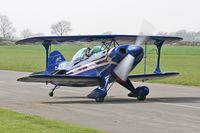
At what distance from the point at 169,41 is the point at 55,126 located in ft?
32.9

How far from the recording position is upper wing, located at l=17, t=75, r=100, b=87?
16.0m

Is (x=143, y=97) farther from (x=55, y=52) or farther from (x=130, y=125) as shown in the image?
(x=130, y=125)

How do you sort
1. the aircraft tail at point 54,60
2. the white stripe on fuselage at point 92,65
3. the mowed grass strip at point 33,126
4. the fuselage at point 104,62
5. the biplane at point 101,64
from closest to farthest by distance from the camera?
the mowed grass strip at point 33,126, the fuselage at point 104,62, the biplane at point 101,64, the white stripe on fuselage at point 92,65, the aircraft tail at point 54,60

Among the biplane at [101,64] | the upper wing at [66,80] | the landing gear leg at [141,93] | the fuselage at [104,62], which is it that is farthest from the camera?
the landing gear leg at [141,93]

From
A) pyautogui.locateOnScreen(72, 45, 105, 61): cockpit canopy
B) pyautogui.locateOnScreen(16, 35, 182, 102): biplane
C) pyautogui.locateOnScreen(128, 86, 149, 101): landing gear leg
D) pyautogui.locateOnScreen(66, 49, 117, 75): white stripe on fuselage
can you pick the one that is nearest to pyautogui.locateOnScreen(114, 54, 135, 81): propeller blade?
pyautogui.locateOnScreen(16, 35, 182, 102): biplane

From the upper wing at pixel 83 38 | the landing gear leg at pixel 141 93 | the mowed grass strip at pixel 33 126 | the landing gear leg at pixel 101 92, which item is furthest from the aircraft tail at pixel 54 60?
the mowed grass strip at pixel 33 126

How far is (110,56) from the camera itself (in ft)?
54.5

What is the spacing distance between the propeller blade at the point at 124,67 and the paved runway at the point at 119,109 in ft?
3.10

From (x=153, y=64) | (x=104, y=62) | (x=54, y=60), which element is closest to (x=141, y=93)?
(x=104, y=62)

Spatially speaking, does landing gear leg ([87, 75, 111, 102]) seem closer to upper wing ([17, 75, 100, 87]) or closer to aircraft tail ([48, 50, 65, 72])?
upper wing ([17, 75, 100, 87])

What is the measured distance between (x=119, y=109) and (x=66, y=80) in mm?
3198

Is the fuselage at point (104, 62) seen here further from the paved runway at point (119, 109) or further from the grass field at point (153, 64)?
the grass field at point (153, 64)

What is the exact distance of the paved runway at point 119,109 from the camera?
1087 cm

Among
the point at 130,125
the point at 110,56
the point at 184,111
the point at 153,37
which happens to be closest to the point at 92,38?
the point at 110,56
